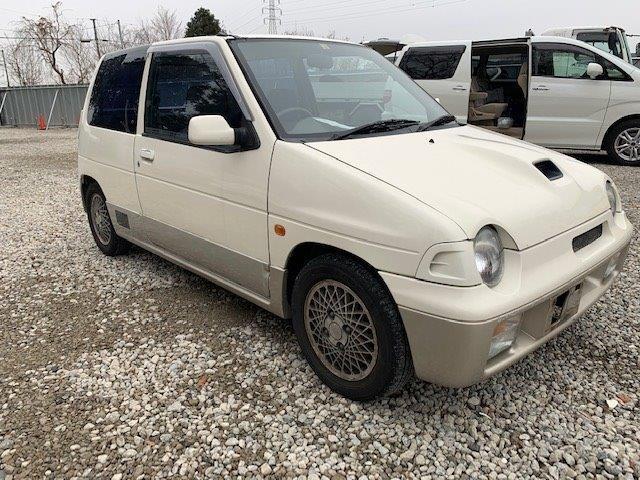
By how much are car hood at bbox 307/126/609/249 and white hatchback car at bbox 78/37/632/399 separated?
0.4 inches

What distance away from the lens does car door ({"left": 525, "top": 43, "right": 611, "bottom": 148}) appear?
8062mm

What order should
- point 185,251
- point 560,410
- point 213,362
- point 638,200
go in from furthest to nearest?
1. point 638,200
2. point 185,251
3. point 213,362
4. point 560,410

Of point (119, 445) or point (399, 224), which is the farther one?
→ point (119, 445)

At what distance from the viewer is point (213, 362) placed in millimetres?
3029

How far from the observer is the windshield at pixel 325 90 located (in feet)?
9.40

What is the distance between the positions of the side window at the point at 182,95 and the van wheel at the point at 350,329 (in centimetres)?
103

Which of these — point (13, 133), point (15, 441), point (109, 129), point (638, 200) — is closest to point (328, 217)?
point (15, 441)

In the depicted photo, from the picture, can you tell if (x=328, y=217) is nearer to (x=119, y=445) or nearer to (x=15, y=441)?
(x=119, y=445)

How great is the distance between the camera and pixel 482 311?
6.68 feet

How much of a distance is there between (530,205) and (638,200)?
488cm

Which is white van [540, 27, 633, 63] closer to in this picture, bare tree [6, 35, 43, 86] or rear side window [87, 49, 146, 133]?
rear side window [87, 49, 146, 133]

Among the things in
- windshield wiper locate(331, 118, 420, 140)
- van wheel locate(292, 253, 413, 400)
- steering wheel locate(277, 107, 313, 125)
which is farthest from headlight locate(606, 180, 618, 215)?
steering wheel locate(277, 107, 313, 125)

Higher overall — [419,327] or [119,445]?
[419,327]

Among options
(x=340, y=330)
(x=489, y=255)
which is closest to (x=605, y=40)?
(x=489, y=255)
